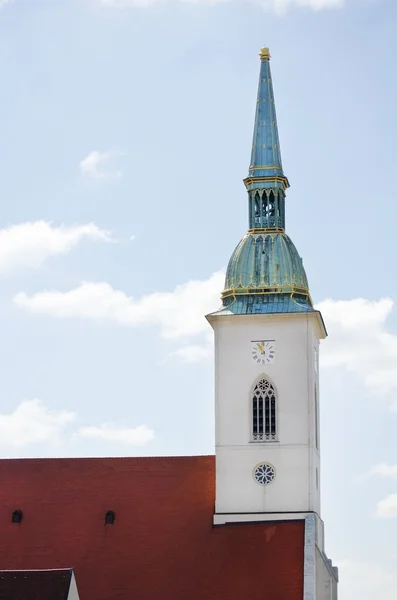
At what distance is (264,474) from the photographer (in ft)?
259

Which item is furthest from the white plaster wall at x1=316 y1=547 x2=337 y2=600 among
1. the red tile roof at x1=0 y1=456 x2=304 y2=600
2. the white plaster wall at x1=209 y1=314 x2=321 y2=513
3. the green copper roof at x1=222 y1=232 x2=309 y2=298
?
the green copper roof at x1=222 y1=232 x2=309 y2=298

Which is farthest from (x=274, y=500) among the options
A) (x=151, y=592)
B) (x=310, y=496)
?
(x=151, y=592)

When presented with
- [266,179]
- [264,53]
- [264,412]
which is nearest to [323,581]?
[264,412]

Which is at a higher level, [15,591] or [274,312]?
[274,312]

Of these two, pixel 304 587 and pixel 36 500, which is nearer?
pixel 304 587

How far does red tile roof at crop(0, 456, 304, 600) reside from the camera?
7650cm

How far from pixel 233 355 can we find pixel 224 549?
28.0ft

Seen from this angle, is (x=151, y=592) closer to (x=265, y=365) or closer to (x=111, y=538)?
(x=111, y=538)

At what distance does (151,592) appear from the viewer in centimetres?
7688

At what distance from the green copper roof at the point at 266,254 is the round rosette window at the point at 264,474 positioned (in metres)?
6.73

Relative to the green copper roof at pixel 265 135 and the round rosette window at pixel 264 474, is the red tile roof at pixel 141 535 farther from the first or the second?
the green copper roof at pixel 265 135

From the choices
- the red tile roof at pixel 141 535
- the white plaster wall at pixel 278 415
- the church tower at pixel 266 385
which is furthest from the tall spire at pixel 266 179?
the red tile roof at pixel 141 535

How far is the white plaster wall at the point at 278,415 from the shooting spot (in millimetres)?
78625

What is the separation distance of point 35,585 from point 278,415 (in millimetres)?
13723
